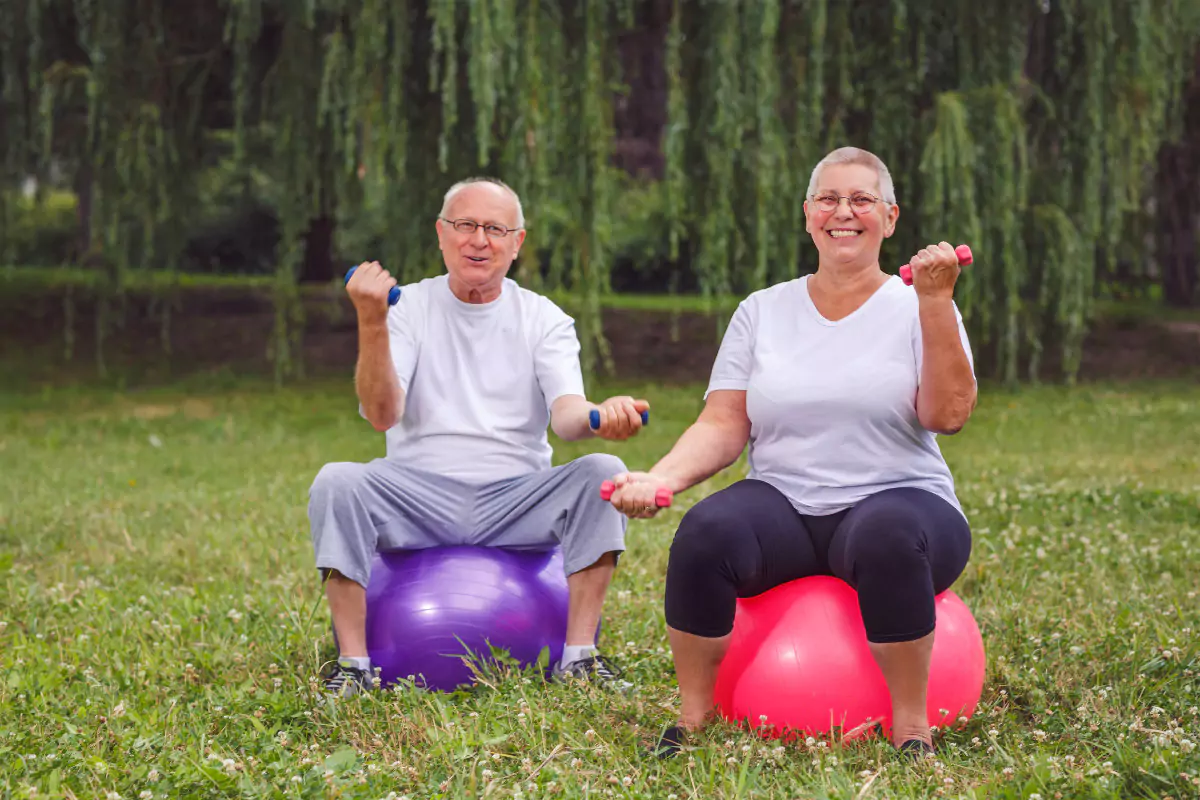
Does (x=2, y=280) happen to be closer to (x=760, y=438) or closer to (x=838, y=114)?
(x=838, y=114)

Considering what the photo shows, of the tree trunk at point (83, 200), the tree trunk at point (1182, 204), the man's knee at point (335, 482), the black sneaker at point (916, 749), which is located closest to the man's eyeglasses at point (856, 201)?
the black sneaker at point (916, 749)

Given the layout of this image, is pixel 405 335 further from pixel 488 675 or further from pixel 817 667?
pixel 817 667

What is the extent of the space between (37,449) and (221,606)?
5.14 m

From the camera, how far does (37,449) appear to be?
32.3ft

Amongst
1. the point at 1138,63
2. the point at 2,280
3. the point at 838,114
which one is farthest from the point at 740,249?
the point at 2,280

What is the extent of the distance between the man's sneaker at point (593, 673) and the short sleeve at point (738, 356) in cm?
94

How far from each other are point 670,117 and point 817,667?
630 cm

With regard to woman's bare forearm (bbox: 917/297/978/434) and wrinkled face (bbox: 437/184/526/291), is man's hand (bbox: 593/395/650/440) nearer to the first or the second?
woman's bare forearm (bbox: 917/297/978/434)

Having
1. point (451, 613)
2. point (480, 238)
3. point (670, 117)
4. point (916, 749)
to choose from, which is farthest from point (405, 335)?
point (670, 117)

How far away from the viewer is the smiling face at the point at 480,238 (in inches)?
171

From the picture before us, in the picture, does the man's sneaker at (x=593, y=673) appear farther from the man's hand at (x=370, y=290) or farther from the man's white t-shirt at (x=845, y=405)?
the man's hand at (x=370, y=290)

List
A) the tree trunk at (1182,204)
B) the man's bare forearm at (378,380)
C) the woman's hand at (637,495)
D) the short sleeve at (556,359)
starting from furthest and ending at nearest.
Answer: the tree trunk at (1182,204) → the short sleeve at (556,359) → the man's bare forearm at (378,380) → the woman's hand at (637,495)

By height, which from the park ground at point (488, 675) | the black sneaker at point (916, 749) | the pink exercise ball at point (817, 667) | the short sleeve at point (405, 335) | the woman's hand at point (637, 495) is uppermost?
the short sleeve at point (405, 335)

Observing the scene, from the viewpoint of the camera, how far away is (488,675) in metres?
4.16
